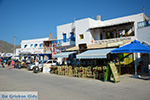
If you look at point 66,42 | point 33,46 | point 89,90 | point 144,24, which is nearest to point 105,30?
point 144,24

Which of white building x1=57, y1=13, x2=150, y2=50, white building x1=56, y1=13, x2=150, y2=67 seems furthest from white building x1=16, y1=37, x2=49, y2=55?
white building x1=57, y1=13, x2=150, y2=50

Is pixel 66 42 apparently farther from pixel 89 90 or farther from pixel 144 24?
pixel 89 90

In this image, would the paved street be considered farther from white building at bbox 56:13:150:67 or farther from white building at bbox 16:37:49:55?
white building at bbox 16:37:49:55

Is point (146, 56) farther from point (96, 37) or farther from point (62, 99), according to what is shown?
point (62, 99)

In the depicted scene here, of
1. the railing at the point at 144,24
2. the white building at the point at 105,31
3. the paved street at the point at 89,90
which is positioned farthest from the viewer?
the white building at the point at 105,31

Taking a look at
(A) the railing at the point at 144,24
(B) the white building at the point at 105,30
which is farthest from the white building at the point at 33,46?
(A) the railing at the point at 144,24

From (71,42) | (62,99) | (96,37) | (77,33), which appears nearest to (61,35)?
(71,42)

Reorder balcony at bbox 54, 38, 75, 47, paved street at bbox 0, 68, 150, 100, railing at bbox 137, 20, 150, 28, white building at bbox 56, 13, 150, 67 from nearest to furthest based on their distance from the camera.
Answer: paved street at bbox 0, 68, 150, 100 → railing at bbox 137, 20, 150, 28 → white building at bbox 56, 13, 150, 67 → balcony at bbox 54, 38, 75, 47

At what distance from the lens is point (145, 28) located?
51.0ft

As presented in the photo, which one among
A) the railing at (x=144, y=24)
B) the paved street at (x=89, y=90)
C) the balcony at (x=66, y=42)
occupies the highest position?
the railing at (x=144, y=24)

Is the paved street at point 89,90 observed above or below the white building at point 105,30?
below

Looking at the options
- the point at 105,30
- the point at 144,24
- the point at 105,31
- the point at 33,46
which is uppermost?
the point at 105,30

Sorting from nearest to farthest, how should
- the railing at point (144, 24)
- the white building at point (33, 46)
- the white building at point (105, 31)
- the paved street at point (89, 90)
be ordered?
the paved street at point (89, 90), the railing at point (144, 24), the white building at point (105, 31), the white building at point (33, 46)

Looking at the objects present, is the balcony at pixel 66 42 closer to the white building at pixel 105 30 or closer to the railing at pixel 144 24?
the white building at pixel 105 30
